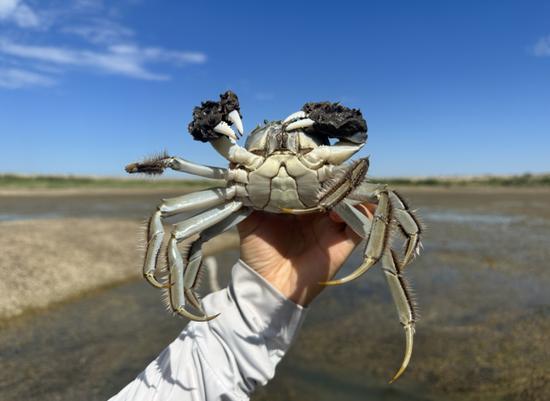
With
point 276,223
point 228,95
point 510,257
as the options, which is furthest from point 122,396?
point 510,257

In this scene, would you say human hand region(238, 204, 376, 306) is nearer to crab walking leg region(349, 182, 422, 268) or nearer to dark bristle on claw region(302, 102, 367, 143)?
crab walking leg region(349, 182, 422, 268)

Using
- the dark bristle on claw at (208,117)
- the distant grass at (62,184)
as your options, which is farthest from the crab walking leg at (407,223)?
the distant grass at (62,184)

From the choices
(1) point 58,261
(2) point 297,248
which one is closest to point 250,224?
(2) point 297,248

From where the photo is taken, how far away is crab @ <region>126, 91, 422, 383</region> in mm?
3402

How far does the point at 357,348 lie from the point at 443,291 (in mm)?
3471

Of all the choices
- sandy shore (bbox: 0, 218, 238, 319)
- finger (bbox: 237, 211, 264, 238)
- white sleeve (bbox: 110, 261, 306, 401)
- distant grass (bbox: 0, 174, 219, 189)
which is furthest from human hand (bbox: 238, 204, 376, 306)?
distant grass (bbox: 0, 174, 219, 189)

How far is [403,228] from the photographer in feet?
11.7

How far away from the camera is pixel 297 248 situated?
3.65 meters

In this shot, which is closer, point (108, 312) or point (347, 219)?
point (347, 219)

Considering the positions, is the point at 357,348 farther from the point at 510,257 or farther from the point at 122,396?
the point at 510,257

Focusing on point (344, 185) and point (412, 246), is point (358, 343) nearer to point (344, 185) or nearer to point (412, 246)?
point (412, 246)

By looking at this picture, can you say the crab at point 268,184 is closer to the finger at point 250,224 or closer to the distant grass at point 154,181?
the finger at point 250,224

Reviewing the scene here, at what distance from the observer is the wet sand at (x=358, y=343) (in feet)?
18.0

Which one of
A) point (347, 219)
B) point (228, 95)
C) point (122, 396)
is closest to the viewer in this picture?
point (122, 396)
